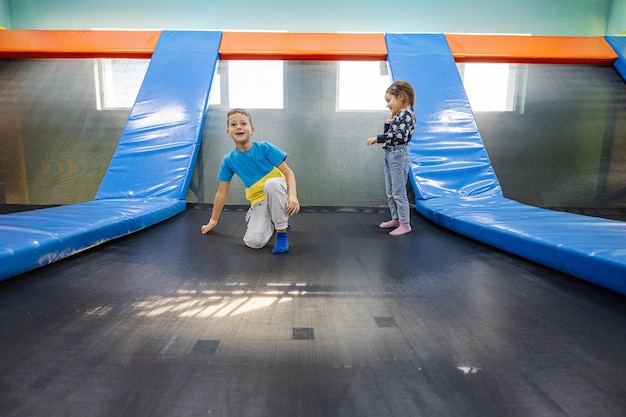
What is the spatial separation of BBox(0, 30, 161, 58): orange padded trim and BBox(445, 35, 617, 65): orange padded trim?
292cm

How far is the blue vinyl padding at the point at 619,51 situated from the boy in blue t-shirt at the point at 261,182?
10.6 ft

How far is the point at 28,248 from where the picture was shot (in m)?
1.23

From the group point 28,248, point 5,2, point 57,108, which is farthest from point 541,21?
point 5,2

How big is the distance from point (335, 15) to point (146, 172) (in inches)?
145

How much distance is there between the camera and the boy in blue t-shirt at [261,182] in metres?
1.58

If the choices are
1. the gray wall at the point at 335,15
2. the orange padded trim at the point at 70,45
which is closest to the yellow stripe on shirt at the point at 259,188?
the orange padded trim at the point at 70,45

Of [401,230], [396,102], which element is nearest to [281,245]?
[401,230]

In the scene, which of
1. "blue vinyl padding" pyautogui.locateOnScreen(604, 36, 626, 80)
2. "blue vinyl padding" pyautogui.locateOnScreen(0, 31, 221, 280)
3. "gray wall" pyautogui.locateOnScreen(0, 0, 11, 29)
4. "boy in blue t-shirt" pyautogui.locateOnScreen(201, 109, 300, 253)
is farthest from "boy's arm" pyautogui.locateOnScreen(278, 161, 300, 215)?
"gray wall" pyautogui.locateOnScreen(0, 0, 11, 29)

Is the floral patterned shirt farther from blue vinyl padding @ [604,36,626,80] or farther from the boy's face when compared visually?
blue vinyl padding @ [604,36,626,80]

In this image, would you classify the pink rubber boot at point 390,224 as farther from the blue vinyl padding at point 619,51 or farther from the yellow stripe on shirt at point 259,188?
the blue vinyl padding at point 619,51

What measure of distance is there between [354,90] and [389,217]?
1.24m

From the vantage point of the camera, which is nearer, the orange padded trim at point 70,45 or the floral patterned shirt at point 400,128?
the floral patterned shirt at point 400,128

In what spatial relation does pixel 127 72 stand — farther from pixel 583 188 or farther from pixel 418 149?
pixel 583 188

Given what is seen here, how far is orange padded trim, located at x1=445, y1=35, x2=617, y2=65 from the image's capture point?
3.14 m
